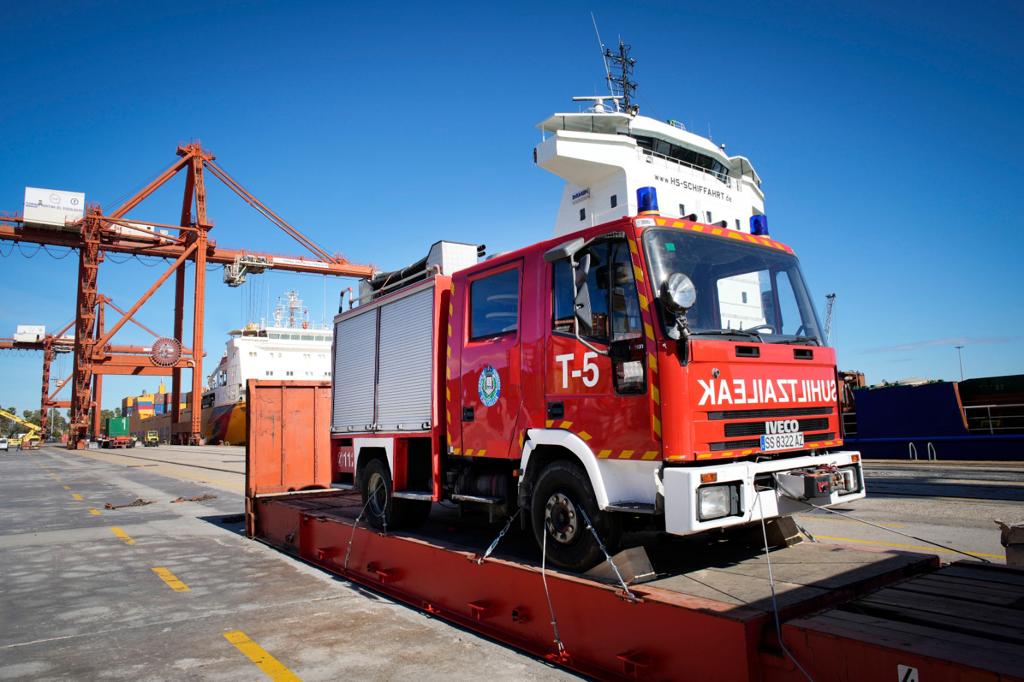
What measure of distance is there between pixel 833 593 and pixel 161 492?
709 inches

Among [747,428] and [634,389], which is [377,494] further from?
[747,428]

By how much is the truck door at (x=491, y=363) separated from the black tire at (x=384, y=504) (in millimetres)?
1608

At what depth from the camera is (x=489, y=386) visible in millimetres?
5680

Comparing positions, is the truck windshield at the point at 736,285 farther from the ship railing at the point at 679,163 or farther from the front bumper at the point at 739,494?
the ship railing at the point at 679,163

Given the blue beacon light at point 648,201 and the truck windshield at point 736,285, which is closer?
the truck windshield at point 736,285

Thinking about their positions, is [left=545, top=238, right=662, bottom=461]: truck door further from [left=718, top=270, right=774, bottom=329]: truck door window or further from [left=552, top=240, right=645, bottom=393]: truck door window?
[left=718, top=270, right=774, bottom=329]: truck door window

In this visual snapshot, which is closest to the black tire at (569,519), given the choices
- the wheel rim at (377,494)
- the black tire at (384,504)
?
the black tire at (384,504)

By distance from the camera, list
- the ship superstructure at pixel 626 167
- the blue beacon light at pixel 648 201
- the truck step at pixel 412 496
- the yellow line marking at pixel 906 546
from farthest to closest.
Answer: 1. the ship superstructure at pixel 626 167
2. the truck step at pixel 412 496
3. the yellow line marking at pixel 906 546
4. the blue beacon light at pixel 648 201

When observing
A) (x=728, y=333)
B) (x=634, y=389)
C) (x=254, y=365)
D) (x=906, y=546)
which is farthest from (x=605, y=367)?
(x=254, y=365)

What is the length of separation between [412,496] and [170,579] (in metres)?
3.11

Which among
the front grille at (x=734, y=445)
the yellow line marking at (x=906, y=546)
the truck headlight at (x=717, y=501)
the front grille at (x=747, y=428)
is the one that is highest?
the front grille at (x=747, y=428)

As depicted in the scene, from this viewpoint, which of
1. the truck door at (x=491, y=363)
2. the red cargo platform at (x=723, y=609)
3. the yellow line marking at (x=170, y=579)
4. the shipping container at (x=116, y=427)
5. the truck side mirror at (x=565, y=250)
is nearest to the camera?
the red cargo platform at (x=723, y=609)

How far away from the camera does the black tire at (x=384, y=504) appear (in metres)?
7.19

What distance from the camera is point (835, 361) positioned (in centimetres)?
522
